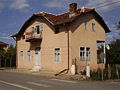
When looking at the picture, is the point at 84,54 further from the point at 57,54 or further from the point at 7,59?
the point at 7,59

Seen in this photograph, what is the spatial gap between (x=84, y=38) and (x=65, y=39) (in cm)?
245

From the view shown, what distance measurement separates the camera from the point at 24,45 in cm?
3747

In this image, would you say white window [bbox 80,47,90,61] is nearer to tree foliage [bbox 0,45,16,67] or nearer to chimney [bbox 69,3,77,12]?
chimney [bbox 69,3,77,12]

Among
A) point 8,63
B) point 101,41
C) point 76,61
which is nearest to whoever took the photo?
point 76,61

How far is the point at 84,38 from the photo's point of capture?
97.9 feet

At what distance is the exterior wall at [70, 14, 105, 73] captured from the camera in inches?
1120

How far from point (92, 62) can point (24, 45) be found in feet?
38.1

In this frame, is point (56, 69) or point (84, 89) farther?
point (56, 69)

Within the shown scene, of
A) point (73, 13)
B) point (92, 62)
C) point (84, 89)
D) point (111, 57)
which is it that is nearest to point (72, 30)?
point (73, 13)

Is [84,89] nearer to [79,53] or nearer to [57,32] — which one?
[79,53]

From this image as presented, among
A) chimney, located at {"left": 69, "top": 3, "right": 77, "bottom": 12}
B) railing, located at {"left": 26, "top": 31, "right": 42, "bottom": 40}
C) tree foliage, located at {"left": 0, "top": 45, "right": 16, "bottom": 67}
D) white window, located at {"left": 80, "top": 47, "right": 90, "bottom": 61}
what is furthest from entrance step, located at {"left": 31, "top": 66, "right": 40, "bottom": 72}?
tree foliage, located at {"left": 0, "top": 45, "right": 16, "bottom": 67}

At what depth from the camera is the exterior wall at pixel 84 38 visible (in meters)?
28.5

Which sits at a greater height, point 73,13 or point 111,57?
point 73,13

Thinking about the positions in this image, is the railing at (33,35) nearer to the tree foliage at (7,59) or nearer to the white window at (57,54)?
the white window at (57,54)
